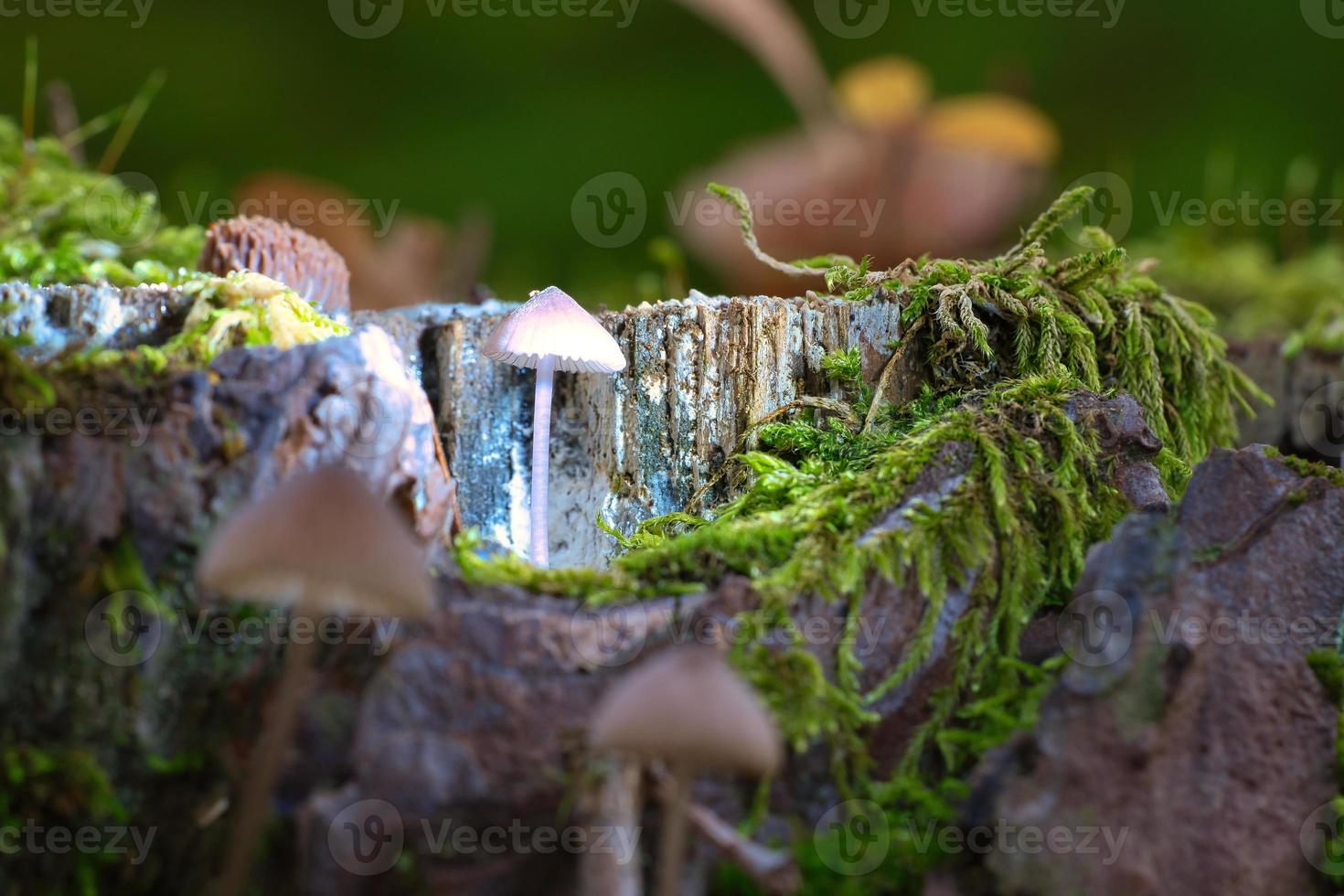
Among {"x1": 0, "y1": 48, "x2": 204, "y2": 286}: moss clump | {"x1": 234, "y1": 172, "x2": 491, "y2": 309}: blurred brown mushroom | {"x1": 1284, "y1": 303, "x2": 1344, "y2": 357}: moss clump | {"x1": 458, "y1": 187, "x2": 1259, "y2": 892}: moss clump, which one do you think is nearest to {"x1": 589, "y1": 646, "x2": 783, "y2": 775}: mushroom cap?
{"x1": 458, "y1": 187, "x2": 1259, "y2": 892}: moss clump

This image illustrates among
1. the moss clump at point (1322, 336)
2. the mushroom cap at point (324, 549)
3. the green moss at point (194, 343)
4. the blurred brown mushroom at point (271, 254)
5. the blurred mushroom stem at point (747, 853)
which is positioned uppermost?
the moss clump at point (1322, 336)

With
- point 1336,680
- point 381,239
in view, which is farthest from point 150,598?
point 381,239

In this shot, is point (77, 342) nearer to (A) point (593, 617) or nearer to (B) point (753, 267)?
(A) point (593, 617)

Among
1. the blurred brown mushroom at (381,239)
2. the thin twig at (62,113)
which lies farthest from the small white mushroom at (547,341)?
the thin twig at (62,113)

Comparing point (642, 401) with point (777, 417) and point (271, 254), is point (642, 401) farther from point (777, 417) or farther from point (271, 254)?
point (271, 254)

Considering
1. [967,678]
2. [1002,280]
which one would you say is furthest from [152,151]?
[967,678]

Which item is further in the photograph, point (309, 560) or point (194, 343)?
point (194, 343)

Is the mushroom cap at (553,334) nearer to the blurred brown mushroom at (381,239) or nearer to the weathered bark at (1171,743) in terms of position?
the weathered bark at (1171,743)
